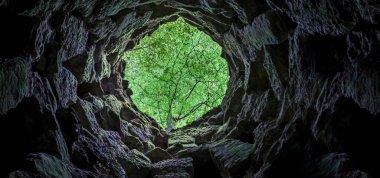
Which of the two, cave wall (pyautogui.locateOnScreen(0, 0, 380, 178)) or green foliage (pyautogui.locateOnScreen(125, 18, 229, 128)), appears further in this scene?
green foliage (pyautogui.locateOnScreen(125, 18, 229, 128))

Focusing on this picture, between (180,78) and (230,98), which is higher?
(180,78)

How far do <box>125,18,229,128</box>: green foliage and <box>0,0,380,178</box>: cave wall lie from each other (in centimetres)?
1045

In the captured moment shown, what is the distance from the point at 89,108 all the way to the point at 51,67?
102 inches

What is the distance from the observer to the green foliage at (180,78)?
23.5 metres

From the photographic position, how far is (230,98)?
13125mm

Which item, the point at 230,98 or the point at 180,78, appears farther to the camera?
the point at 180,78

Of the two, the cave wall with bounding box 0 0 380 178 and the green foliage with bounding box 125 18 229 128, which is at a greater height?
the green foliage with bounding box 125 18 229 128

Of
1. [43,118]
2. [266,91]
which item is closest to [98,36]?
[43,118]

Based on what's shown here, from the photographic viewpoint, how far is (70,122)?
26.2 ft

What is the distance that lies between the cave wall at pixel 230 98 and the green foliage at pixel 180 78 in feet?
34.3

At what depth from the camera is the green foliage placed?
927 inches

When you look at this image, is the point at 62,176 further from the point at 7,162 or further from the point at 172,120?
the point at 172,120

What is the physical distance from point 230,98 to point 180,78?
11959 mm

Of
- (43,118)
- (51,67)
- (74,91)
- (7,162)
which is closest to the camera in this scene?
(7,162)
